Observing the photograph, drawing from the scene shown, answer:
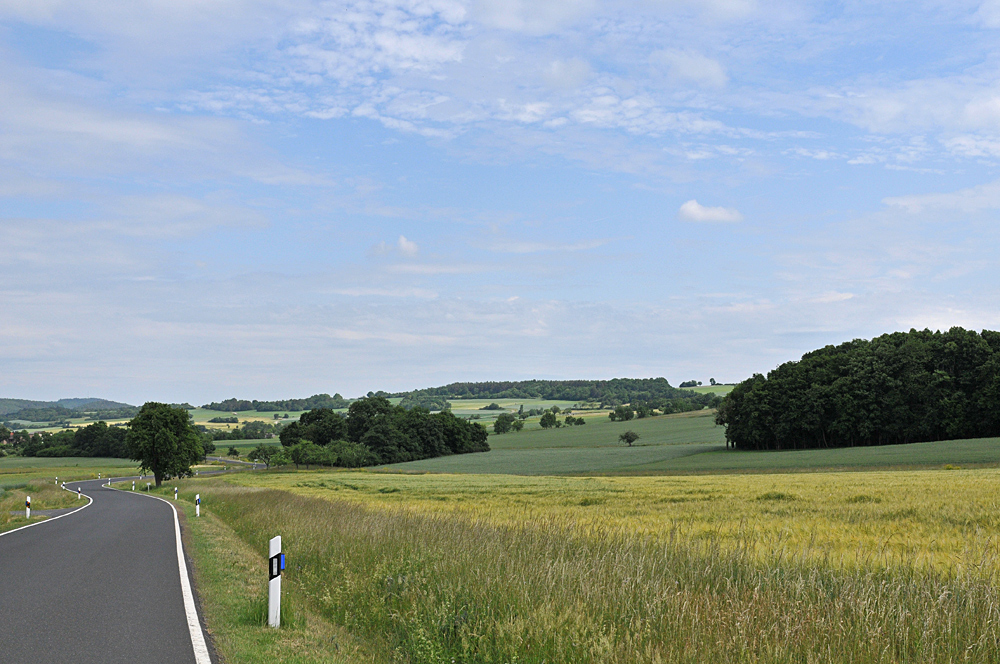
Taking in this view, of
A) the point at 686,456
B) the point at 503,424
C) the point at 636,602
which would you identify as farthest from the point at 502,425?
the point at 636,602

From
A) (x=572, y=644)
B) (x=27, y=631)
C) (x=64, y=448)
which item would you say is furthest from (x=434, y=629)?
(x=64, y=448)

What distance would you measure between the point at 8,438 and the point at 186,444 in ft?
401

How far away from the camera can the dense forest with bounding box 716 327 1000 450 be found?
258 feet

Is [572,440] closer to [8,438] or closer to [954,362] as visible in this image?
[954,362]

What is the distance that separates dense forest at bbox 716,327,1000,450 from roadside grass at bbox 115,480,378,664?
3224 inches

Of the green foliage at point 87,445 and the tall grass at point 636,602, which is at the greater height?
the tall grass at point 636,602

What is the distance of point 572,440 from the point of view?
401ft

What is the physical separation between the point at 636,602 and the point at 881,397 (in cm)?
8688

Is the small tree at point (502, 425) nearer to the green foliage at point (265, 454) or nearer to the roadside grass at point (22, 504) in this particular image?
the green foliage at point (265, 454)

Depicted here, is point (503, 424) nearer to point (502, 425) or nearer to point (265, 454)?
point (502, 425)

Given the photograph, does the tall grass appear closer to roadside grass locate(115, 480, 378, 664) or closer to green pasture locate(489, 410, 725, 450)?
roadside grass locate(115, 480, 378, 664)

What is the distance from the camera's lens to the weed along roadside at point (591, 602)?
6.46 m

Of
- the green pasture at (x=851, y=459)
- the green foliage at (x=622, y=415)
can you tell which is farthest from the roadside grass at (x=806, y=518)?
the green foliage at (x=622, y=415)

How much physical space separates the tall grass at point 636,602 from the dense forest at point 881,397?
265 feet
